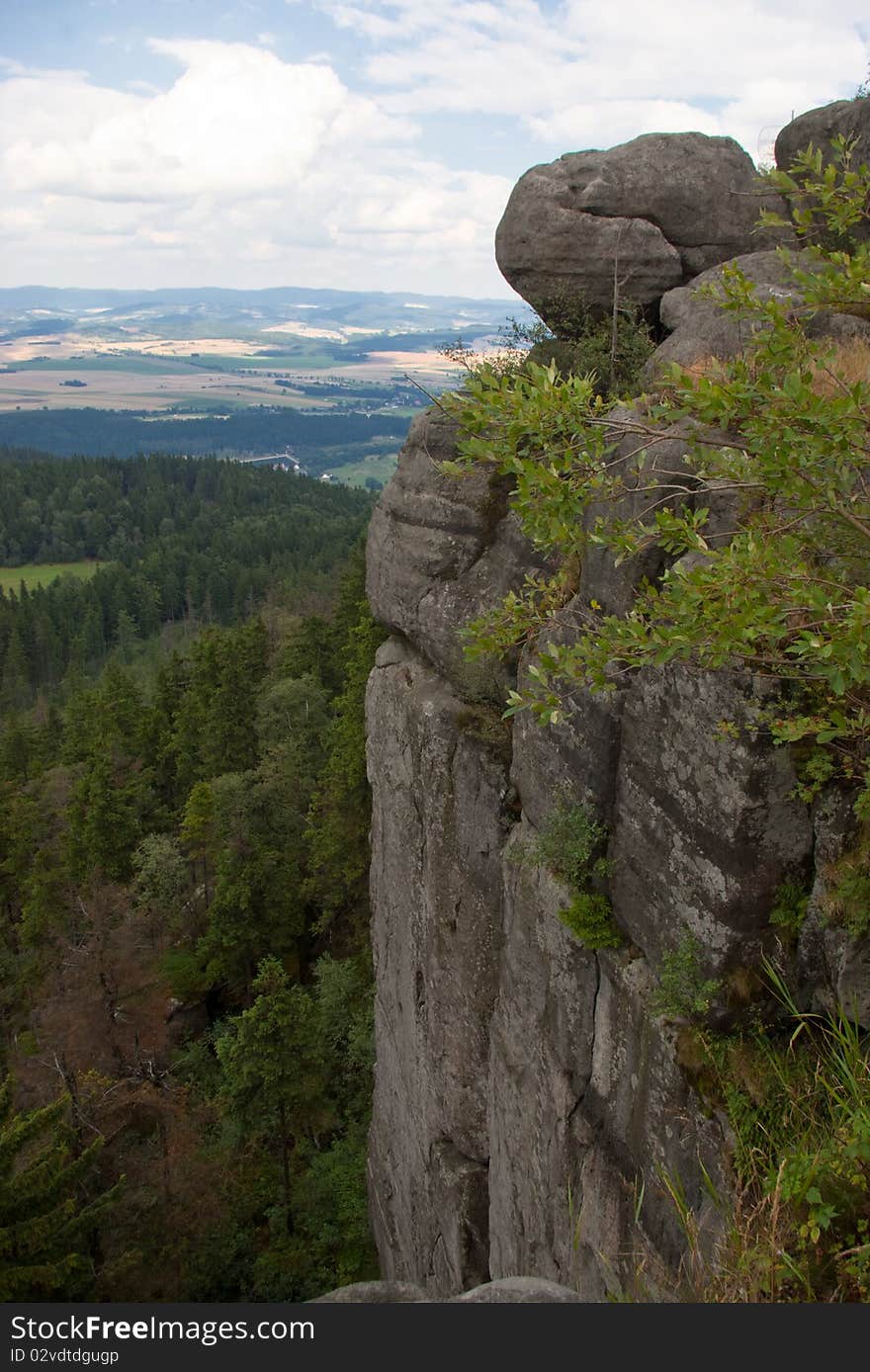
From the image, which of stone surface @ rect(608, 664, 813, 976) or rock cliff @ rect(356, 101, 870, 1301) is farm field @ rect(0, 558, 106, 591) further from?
stone surface @ rect(608, 664, 813, 976)

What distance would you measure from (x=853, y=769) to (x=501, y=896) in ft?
26.9

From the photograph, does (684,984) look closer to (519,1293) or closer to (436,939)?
(519,1293)

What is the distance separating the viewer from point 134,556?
168375 mm

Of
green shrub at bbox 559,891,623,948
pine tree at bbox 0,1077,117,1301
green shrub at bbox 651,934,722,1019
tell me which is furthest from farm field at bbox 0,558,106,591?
green shrub at bbox 651,934,722,1019

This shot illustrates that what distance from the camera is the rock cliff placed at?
9.99 meters

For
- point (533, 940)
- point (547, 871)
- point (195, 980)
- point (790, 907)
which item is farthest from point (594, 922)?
point (195, 980)

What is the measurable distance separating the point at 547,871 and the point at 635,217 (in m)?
14.1

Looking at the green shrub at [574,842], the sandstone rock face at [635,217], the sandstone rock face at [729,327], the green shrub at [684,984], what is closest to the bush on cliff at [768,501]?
the green shrub at [684,984]

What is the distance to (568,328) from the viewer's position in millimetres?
19172

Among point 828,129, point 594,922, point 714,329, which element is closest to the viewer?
point 594,922

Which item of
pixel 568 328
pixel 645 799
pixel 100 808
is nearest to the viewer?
pixel 645 799

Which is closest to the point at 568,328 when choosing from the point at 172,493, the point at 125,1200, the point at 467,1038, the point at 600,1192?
the point at 467,1038

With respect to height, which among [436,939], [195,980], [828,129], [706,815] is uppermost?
[828,129]

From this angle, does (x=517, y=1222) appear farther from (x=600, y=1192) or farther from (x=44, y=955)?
(x=44, y=955)
